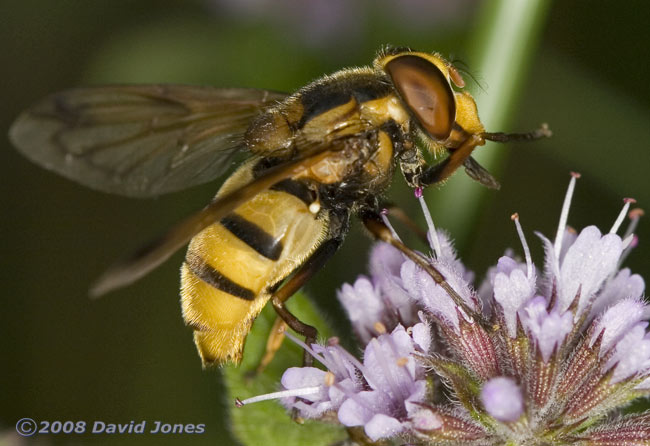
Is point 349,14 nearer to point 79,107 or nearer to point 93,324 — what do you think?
point 93,324

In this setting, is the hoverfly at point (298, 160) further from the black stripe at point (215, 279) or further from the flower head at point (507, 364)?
the flower head at point (507, 364)

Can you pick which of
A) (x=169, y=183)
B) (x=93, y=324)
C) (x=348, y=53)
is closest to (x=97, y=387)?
(x=93, y=324)

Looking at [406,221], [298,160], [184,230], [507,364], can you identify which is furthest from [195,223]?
[406,221]

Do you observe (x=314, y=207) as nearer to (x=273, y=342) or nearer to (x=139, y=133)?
(x=273, y=342)

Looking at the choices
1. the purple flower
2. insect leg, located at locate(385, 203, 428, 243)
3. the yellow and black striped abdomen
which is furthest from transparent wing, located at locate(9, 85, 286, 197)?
the purple flower

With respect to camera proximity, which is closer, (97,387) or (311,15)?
(97,387)

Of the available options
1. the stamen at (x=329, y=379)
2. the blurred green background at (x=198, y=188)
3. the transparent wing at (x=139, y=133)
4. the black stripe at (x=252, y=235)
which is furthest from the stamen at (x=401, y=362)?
the blurred green background at (x=198, y=188)

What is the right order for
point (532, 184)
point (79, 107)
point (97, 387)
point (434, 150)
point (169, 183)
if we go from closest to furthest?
point (434, 150) → point (79, 107) → point (169, 183) → point (97, 387) → point (532, 184)

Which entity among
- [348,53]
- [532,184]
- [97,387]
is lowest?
[97,387]
